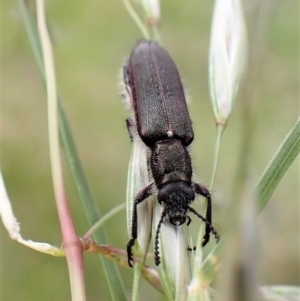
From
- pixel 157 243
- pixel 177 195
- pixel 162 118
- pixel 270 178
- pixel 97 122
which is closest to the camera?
pixel 270 178

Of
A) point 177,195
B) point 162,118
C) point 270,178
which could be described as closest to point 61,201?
point 270,178

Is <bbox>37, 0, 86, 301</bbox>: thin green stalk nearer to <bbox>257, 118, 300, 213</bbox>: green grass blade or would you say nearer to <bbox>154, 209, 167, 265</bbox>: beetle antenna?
<bbox>154, 209, 167, 265</bbox>: beetle antenna

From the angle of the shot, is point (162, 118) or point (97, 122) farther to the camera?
point (97, 122)

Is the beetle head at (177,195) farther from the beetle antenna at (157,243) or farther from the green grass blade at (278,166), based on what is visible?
the green grass blade at (278,166)

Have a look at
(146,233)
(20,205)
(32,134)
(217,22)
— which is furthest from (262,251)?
(32,134)

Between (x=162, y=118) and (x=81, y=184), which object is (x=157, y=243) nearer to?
(x=81, y=184)

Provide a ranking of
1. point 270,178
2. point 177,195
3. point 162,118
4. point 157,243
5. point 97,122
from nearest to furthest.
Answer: point 270,178
point 157,243
point 177,195
point 162,118
point 97,122

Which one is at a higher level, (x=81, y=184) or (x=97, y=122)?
(x=97, y=122)
